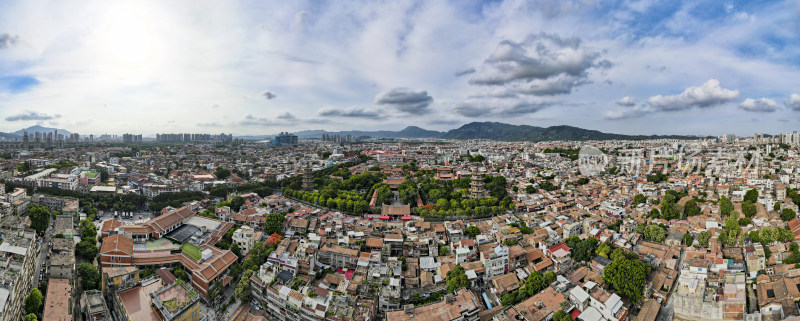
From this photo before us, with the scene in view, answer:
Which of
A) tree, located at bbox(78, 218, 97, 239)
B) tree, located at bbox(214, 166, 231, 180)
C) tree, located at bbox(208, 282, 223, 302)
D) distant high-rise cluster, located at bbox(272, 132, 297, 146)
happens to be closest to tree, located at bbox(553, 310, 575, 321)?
tree, located at bbox(208, 282, 223, 302)

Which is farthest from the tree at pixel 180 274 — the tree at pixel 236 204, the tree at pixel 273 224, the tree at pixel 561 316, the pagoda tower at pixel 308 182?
the pagoda tower at pixel 308 182

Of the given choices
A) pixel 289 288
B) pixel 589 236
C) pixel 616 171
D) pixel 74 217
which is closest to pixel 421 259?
pixel 289 288

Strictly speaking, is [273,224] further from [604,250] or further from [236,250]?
[604,250]

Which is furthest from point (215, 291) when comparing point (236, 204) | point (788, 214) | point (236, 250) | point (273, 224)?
point (788, 214)

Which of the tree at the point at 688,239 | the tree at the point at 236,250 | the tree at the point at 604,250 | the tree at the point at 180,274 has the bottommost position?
the tree at the point at 180,274

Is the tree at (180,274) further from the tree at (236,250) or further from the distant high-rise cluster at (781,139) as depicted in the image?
the distant high-rise cluster at (781,139)

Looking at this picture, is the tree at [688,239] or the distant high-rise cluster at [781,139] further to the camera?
the distant high-rise cluster at [781,139]

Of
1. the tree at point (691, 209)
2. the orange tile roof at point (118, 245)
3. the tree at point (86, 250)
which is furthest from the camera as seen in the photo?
the tree at point (691, 209)
